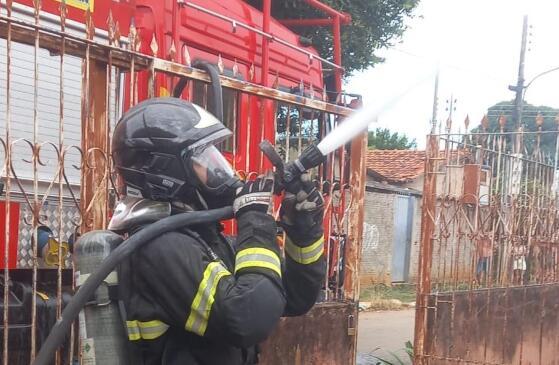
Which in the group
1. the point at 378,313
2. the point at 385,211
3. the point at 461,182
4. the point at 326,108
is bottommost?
the point at 378,313

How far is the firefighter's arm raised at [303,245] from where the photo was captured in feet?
7.13

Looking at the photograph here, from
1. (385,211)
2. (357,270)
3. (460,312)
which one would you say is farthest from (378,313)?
(357,270)

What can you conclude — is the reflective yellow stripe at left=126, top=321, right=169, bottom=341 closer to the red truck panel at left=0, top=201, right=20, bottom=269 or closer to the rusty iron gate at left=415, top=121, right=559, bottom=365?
the red truck panel at left=0, top=201, right=20, bottom=269

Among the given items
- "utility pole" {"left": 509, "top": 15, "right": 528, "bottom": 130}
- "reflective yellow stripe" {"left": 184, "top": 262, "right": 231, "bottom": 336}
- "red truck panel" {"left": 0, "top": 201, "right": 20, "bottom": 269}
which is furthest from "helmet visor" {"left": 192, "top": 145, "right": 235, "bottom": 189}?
"utility pole" {"left": 509, "top": 15, "right": 528, "bottom": 130}

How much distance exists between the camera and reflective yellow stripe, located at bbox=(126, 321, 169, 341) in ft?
6.48

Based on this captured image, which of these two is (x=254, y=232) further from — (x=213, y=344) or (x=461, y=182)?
(x=461, y=182)

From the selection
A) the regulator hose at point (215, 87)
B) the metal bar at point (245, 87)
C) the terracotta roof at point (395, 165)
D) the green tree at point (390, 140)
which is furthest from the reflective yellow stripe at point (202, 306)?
the green tree at point (390, 140)

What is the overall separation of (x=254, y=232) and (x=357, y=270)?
8.46ft

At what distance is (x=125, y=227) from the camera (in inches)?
83.6

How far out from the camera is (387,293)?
15.1 metres

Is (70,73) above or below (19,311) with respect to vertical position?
above

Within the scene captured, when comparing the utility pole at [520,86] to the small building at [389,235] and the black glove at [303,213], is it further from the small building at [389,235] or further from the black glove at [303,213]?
the black glove at [303,213]

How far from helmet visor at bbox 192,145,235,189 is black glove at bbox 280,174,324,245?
0.22 metres

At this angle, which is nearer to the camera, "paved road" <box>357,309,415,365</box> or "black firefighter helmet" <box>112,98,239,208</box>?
"black firefighter helmet" <box>112,98,239,208</box>
